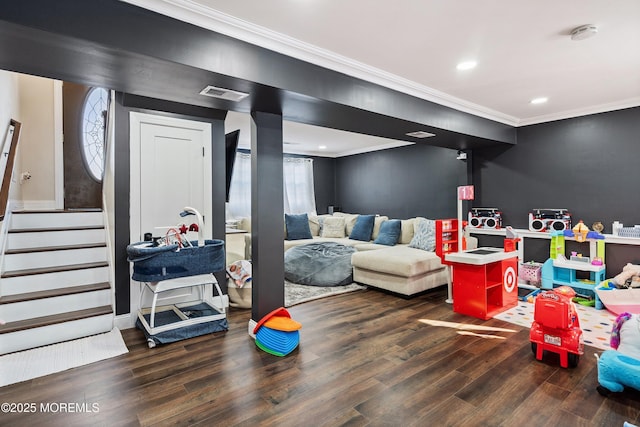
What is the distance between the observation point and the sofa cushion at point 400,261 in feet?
13.4

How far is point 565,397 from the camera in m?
2.05

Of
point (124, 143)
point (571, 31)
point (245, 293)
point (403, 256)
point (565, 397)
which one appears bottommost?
point (565, 397)

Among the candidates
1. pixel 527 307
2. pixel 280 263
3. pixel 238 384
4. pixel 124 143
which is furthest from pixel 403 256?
pixel 124 143

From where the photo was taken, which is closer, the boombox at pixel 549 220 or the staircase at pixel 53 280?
the staircase at pixel 53 280

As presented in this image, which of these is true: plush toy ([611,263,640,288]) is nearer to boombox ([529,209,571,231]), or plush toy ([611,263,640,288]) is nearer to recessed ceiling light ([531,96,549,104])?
boombox ([529,209,571,231])

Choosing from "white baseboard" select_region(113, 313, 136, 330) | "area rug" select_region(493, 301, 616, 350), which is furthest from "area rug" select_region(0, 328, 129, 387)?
"area rug" select_region(493, 301, 616, 350)

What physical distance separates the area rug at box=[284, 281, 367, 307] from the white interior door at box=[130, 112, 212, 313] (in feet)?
4.12

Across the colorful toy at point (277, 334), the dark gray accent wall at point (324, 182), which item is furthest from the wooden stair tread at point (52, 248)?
the dark gray accent wall at point (324, 182)

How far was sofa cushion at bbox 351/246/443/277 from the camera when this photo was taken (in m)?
4.09

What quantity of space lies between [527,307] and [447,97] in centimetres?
258

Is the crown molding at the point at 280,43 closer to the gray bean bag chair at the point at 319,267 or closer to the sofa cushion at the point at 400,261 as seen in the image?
the sofa cushion at the point at 400,261

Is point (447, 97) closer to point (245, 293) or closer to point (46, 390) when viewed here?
point (245, 293)

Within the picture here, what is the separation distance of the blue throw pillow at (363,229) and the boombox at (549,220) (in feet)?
8.70

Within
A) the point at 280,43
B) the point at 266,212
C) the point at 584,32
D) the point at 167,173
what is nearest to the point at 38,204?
the point at 167,173
